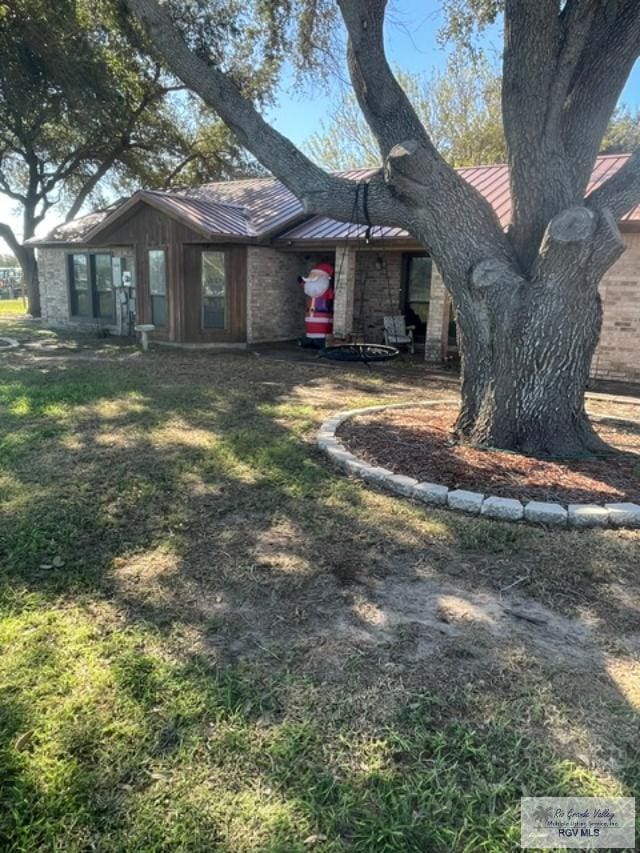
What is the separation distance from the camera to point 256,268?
13664 millimetres

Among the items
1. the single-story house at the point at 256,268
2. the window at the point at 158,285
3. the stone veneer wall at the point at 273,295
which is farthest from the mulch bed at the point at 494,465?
the window at the point at 158,285

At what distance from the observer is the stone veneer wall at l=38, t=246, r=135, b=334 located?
1680cm

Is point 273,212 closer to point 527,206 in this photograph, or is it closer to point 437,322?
point 437,322

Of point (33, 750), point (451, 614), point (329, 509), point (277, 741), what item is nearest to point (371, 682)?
point (277, 741)

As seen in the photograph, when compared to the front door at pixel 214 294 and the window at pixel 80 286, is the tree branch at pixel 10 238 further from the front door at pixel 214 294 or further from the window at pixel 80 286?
the front door at pixel 214 294

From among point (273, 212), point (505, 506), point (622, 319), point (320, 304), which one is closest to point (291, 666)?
point (505, 506)

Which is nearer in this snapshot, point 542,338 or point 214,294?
point 542,338

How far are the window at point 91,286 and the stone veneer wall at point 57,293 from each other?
17 centimetres

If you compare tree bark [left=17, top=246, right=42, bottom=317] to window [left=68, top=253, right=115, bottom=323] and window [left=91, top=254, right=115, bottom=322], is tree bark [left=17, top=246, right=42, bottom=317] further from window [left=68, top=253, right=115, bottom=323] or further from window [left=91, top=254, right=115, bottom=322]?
window [left=91, top=254, right=115, bottom=322]

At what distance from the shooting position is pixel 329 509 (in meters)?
4.20

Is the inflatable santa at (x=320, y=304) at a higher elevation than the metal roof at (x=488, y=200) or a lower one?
lower

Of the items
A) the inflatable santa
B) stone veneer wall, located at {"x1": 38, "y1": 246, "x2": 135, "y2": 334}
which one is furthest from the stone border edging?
stone veneer wall, located at {"x1": 38, "y1": 246, "x2": 135, "y2": 334}

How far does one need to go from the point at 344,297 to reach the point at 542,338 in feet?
27.8

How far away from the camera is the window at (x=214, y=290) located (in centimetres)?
1325
